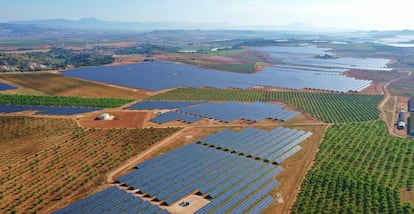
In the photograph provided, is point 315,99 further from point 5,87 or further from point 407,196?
point 5,87

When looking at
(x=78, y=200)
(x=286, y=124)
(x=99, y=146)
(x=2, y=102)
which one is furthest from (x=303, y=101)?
(x=2, y=102)

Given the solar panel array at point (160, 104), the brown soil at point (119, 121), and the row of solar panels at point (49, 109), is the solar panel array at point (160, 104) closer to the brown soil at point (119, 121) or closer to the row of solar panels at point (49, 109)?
the brown soil at point (119, 121)

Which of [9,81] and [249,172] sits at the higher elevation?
[9,81]

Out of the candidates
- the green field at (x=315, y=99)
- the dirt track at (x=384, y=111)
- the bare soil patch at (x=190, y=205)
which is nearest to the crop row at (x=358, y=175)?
the dirt track at (x=384, y=111)

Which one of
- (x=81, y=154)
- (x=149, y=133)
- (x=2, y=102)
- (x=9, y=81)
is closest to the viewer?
(x=81, y=154)

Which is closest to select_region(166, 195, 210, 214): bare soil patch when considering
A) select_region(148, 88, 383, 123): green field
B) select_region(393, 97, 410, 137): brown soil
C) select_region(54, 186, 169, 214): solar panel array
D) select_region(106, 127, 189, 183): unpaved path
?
select_region(54, 186, 169, 214): solar panel array

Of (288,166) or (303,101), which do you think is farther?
(303,101)

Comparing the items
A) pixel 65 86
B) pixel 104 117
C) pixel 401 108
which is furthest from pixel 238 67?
pixel 104 117

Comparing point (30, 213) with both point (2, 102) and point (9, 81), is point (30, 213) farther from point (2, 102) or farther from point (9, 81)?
point (9, 81)
